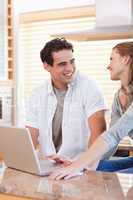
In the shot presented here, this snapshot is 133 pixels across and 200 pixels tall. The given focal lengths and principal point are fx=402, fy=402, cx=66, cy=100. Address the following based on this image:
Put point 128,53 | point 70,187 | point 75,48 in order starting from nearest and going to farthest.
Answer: point 70,187 → point 128,53 → point 75,48

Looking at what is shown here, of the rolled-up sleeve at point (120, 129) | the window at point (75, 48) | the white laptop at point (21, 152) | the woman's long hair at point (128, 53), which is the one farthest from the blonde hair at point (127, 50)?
the window at point (75, 48)

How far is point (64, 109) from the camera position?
2430mm

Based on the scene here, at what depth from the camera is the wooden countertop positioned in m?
1.34

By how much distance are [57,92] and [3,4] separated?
196 cm

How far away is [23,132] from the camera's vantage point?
5.41 feet

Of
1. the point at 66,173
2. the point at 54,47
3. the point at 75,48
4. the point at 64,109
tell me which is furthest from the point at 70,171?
the point at 75,48

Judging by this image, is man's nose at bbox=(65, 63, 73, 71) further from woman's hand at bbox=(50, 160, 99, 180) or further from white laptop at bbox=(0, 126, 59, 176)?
woman's hand at bbox=(50, 160, 99, 180)

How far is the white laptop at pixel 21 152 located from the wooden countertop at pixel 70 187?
0.17 feet

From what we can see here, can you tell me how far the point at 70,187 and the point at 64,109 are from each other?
3.32 ft

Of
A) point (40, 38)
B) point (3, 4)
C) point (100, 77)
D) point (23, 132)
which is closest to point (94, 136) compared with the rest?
point (23, 132)

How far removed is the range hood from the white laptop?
1150mm

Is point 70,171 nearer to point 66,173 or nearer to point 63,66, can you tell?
point 66,173

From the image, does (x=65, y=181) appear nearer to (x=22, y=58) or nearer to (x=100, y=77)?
(x=100, y=77)

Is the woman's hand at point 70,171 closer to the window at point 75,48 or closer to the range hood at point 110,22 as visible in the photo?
the range hood at point 110,22
